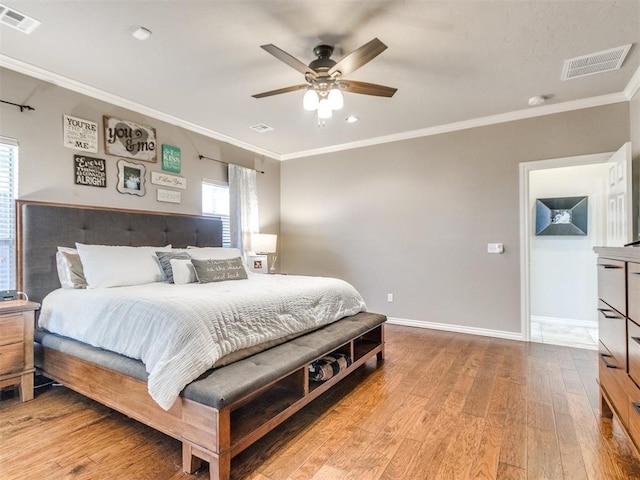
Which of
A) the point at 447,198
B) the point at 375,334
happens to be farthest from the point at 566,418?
the point at 447,198

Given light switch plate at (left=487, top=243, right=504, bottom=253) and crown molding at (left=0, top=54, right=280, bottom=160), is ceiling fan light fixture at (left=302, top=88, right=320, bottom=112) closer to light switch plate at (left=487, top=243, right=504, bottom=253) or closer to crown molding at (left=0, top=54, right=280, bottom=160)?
crown molding at (left=0, top=54, right=280, bottom=160)

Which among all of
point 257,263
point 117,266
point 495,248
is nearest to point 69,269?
point 117,266

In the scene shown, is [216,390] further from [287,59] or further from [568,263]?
[568,263]

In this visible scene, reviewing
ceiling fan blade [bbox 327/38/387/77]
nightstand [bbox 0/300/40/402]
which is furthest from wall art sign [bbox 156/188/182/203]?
ceiling fan blade [bbox 327/38/387/77]

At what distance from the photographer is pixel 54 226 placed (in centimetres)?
293

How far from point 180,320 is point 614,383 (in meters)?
2.41

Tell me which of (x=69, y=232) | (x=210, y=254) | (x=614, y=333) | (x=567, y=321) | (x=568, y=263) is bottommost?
(x=567, y=321)

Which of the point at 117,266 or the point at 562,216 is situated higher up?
the point at 562,216

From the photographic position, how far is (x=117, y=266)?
2.87m

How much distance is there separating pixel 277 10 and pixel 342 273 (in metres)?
3.67

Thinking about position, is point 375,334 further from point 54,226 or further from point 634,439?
point 54,226

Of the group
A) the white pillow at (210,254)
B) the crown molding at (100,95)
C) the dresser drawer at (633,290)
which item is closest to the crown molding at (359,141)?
the crown molding at (100,95)

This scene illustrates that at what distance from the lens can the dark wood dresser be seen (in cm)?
152

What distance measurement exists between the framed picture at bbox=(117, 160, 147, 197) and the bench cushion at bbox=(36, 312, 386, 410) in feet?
5.30
